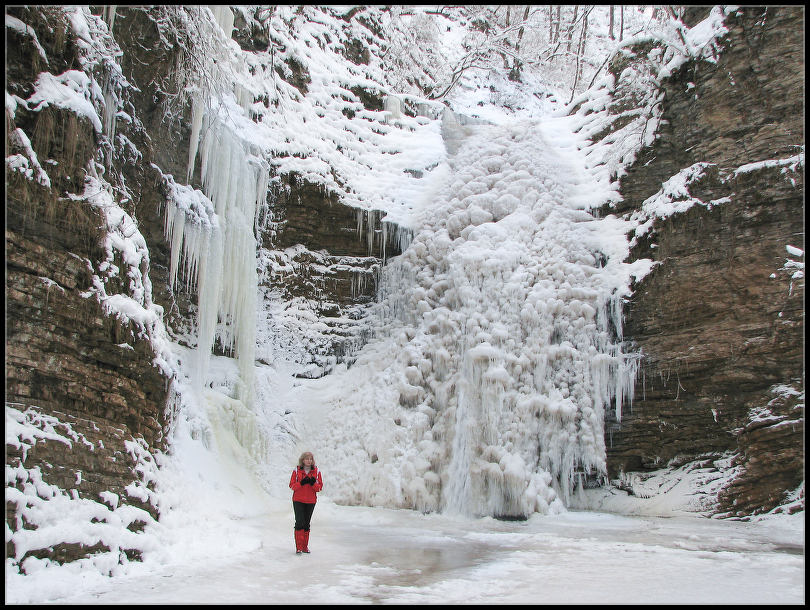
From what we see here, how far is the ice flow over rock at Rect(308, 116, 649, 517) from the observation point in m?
8.18

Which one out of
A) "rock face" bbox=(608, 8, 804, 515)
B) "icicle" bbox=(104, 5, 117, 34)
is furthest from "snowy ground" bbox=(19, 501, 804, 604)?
"icicle" bbox=(104, 5, 117, 34)

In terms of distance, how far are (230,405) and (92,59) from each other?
196 inches

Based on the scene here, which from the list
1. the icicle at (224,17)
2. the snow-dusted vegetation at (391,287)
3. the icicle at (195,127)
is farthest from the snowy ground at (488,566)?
the icicle at (224,17)

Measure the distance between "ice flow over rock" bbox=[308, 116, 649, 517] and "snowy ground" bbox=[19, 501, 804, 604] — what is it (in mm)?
1373

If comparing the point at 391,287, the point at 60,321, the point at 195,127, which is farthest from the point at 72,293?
the point at 391,287

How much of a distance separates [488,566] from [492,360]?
14.6 ft

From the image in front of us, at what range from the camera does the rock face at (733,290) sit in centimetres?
727

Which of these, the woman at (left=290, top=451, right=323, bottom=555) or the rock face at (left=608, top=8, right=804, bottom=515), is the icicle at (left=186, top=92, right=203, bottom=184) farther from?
the rock face at (left=608, top=8, right=804, bottom=515)

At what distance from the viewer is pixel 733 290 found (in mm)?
7973

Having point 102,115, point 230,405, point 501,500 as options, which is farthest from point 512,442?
point 102,115

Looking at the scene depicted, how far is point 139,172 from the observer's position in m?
7.40

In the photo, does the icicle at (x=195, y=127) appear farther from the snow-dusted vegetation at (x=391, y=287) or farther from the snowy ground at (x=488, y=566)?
the snowy ground at (x=488, y=566)

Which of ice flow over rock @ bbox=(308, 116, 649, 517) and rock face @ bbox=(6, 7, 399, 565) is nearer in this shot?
rock face @ bbox=(6, 7, 399, 565)

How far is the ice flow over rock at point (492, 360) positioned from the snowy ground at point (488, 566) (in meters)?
1.37
